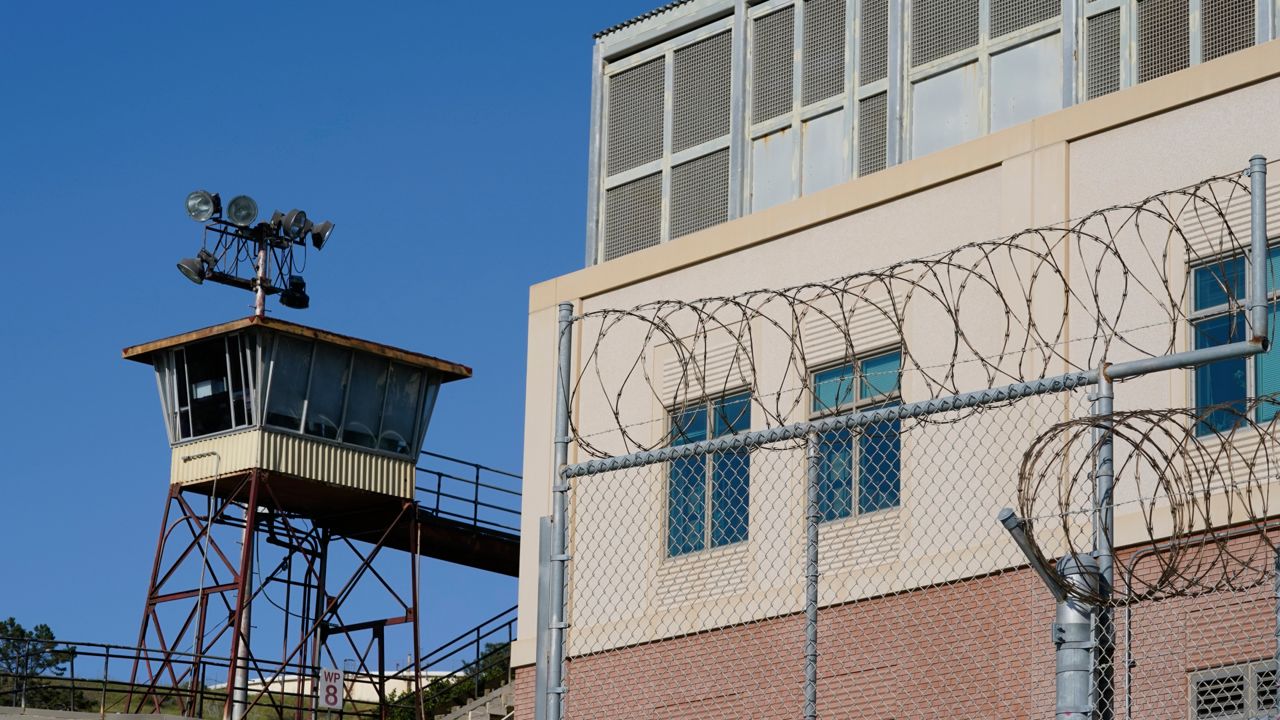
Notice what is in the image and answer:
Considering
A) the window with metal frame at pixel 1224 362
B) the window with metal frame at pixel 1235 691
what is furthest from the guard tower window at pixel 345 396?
the window with metal frame at pixel 1235 691

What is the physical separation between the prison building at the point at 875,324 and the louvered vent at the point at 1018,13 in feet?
0.10

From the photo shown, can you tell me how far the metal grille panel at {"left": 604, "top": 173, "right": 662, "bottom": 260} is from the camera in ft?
75.8

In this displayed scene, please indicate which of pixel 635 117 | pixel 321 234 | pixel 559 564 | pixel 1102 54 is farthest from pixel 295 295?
pixel 559 564

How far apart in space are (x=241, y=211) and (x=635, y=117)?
1602cm

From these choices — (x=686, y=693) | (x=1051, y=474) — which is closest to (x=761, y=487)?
(x=686, y=693)

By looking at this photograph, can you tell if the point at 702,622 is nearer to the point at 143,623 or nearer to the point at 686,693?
the point at 686,693

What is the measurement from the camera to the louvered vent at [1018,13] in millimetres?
19906

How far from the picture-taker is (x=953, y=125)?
811 inches

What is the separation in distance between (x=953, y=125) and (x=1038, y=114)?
110 centimetres

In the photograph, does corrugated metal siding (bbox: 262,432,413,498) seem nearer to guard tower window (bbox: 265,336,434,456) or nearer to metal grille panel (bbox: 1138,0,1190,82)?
guard tower window (bbox: 265,336,434,456)

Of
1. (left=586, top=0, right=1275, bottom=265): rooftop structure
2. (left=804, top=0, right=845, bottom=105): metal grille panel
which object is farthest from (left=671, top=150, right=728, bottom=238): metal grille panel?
(left=804, top=0, right=845, bottom=105): metal grille panel

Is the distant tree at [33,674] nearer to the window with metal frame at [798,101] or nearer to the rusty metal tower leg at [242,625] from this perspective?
the rusty metal tower leg at [242,625]

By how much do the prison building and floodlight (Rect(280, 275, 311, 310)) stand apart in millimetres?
15007

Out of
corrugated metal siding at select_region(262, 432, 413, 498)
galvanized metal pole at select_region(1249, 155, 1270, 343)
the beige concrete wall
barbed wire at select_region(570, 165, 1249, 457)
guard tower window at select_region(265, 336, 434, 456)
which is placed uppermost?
guard tower window at select_region(265, 336, 434, 456)
